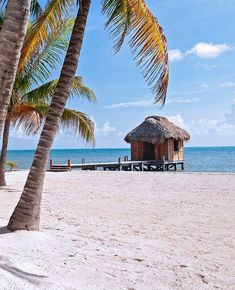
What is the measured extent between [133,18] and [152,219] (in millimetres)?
4252

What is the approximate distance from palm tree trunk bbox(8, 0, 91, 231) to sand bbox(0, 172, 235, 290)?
0.27 m

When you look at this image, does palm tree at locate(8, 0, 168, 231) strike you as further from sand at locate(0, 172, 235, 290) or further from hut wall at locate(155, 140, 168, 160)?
hut wall at locate(155, 140, 168, 160)

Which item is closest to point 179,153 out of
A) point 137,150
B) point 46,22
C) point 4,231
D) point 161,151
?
point 161,151

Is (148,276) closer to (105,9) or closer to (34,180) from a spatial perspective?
(34,180)

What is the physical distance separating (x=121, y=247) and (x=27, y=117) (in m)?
9.91

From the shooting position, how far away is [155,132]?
3139 cm

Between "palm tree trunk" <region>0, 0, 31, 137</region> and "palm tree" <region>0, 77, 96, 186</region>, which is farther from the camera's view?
"palm tree" <region>0, 77, 96, 186</region>

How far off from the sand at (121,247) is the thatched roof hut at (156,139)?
67.3ft

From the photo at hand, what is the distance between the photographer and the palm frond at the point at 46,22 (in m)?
6.57

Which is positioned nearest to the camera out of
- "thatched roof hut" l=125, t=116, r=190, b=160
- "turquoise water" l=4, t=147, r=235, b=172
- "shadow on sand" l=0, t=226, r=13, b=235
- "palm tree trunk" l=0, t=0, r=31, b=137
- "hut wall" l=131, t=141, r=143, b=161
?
"palm tree trunk" l=0, t=0, r=31, b=137

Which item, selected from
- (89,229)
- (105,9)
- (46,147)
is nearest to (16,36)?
(46,147)

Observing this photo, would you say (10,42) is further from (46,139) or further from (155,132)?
(155,132)

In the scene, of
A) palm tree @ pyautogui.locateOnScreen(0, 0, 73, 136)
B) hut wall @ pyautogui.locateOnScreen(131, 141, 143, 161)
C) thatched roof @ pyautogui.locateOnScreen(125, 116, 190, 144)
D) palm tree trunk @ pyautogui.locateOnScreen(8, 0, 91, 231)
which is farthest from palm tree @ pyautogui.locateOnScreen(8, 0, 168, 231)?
hut wall @ pyautogui.locateOnScreen(131, 141, 143, 161)

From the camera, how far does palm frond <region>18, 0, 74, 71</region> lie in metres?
6.57
